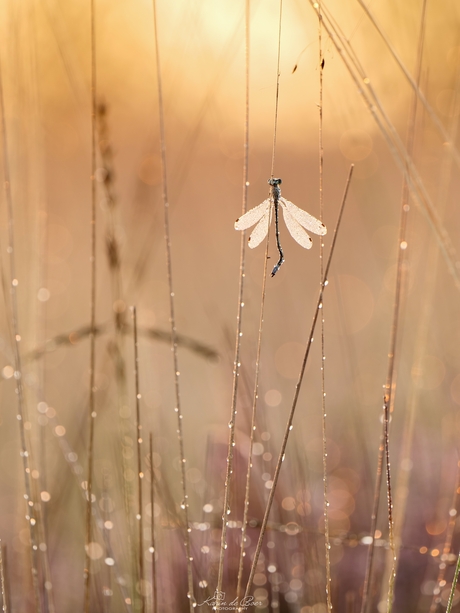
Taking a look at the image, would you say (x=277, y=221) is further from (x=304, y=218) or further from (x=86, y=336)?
(x=86, y=336)

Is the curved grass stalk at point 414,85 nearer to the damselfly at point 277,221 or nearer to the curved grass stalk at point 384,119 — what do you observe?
the curved grass stalk at point 384,119

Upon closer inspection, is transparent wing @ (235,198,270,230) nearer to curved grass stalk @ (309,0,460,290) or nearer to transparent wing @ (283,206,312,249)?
transparent wing @ (283,206,312,249)

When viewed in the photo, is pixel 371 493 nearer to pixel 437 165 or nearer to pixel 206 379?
pixel 206 379

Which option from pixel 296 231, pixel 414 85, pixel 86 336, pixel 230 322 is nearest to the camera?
pixel 414 85

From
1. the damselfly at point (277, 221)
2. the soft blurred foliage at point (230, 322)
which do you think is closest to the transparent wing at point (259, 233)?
the damselfly at point (277, 221)

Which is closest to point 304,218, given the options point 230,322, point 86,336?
point 86,336

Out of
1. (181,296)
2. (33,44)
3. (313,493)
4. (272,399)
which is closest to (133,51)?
(33,44)

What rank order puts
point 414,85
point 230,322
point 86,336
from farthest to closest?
point 230,322 → point 86,336 → point 414,85

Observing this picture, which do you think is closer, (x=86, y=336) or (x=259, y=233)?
(x=259, y=233)
